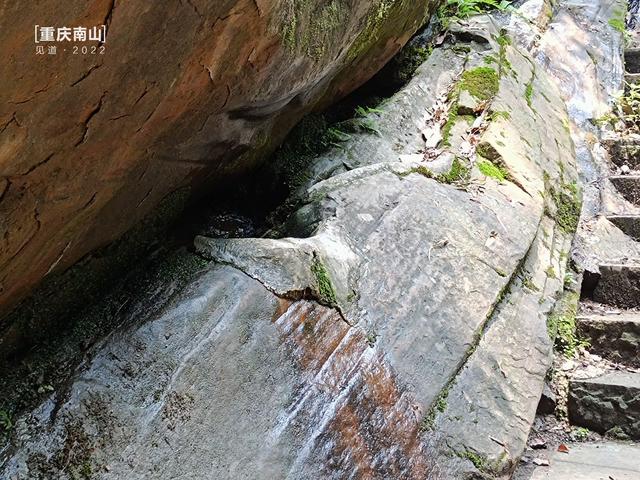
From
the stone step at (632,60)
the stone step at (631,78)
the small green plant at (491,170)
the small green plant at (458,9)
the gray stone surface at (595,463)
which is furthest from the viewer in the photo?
the stone step at (632,60)

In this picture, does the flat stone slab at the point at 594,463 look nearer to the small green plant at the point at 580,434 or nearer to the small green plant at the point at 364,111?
the small green plant at the point at 580,434

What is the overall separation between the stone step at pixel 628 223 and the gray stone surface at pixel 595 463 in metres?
2.20

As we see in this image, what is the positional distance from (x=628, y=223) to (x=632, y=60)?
Result: 4.06 m

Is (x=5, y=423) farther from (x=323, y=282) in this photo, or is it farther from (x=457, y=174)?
(x=457, y=174)

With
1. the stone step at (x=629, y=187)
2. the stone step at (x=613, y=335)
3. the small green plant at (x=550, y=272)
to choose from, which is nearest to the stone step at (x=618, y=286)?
the stone step at (x=613, y=335)

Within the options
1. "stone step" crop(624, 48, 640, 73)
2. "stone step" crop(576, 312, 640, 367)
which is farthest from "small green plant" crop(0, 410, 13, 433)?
"stone step" crop(624, 48, 640, 73)

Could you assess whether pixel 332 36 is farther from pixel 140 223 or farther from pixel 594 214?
pixel 594 214

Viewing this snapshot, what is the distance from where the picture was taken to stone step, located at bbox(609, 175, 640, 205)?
559 centimetres

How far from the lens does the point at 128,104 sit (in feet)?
6.70

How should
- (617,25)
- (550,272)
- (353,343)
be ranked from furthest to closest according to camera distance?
(617,25), (550,272), (353,343)

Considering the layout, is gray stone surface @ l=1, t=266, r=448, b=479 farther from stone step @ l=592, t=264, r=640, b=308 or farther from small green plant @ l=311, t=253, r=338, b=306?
stone step @ l=592, t=264, r=640, b=308

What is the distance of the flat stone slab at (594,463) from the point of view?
312cm

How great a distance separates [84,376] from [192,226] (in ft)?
3.60

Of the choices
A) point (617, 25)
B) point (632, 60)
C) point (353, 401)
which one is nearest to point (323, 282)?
point (353, 401)
